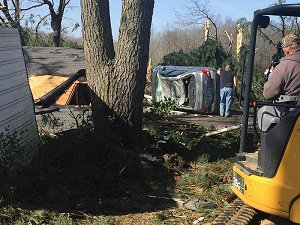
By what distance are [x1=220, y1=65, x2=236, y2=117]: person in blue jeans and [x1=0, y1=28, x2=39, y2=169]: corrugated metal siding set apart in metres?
7.23

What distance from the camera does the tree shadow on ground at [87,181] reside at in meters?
5.75

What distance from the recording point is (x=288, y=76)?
4355 millimetres

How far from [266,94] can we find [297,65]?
0.39 metres

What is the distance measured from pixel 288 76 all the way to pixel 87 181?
11.3 ft

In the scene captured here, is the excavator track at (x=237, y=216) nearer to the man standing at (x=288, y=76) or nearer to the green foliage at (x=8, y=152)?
the man standing at (x=288, y=76)

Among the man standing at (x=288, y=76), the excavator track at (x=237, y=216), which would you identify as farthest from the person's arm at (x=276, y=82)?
the excavator track at (x=237, y=216)

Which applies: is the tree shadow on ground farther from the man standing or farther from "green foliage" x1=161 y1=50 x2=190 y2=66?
"green foliage" x1=161 y1=50 x2=190 y2=66

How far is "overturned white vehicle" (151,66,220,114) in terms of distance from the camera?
43.3 feet

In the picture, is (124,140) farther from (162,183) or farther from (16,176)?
(16,176)

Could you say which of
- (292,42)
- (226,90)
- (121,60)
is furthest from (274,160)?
(226,90)

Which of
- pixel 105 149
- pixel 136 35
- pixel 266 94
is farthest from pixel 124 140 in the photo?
pixel 266 94

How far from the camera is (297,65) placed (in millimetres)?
4348

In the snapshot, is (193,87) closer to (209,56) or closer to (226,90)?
(226,90)

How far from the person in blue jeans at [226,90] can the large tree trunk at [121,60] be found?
20.1ft
